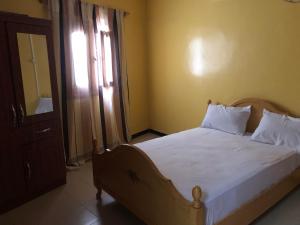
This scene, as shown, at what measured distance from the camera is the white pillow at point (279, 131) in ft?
8.24

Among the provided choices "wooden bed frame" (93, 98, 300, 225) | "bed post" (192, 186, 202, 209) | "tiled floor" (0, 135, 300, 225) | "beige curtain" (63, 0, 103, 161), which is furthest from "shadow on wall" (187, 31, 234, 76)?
"bed post" (192, 186, 202, 209)

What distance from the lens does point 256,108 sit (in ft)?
10.0

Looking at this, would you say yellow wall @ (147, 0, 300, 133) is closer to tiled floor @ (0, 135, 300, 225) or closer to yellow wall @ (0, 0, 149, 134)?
yellow wall @ (0, 0, 149, 134)

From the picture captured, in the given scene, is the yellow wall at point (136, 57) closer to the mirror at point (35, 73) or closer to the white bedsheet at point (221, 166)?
the mirror at point (35, 73)

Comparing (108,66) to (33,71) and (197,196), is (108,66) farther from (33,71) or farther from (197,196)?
(197,196)

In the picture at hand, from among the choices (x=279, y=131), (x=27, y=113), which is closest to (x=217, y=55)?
(x=279, y=131)

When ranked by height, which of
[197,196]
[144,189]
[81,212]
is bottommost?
[81,212]

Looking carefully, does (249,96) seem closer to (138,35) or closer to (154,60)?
(154,60)

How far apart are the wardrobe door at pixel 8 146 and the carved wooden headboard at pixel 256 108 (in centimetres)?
266

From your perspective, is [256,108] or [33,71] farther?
[256,108]

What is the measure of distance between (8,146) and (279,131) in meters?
2.76

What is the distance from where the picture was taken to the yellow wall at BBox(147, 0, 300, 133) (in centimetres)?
278

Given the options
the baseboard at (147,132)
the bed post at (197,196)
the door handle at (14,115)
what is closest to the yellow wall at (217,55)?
the baseboard at (147,132)

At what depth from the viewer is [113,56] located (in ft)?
12.6
